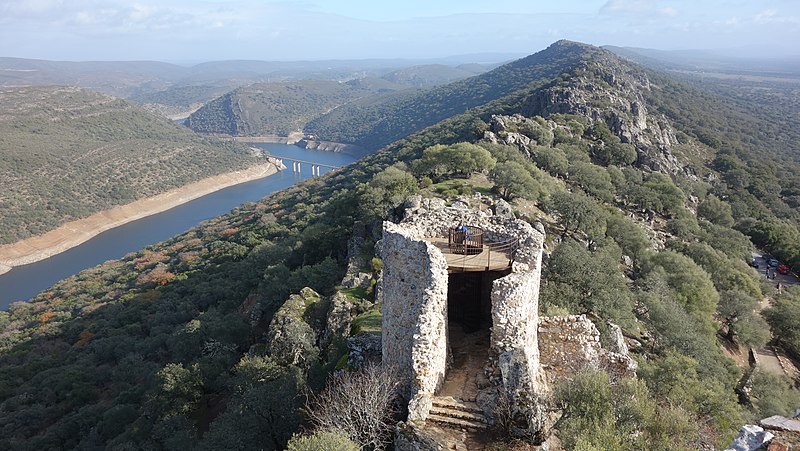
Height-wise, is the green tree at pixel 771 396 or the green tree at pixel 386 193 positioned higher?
the green tree at pixel 386 193

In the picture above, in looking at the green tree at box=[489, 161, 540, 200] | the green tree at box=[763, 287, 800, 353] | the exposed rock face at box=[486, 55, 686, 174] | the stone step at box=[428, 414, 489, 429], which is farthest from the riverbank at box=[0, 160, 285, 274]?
the green tree at box=[763, 287, 800, 353]

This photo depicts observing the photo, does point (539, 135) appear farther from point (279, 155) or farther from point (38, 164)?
point (279, 155)

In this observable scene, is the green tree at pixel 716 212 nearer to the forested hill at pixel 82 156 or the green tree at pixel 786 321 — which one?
the green tree at pixel 786 321

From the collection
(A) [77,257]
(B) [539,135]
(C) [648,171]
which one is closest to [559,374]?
(B) [539,135]

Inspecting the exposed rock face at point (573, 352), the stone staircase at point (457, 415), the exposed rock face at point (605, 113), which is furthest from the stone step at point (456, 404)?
the exposed rock face at point (605, 113)

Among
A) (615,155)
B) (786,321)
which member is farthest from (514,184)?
(615,155)

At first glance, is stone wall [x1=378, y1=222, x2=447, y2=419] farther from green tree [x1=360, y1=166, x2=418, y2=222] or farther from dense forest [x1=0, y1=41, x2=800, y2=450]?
green tree [x1=360, y1=166, x2=418, y2=222]
